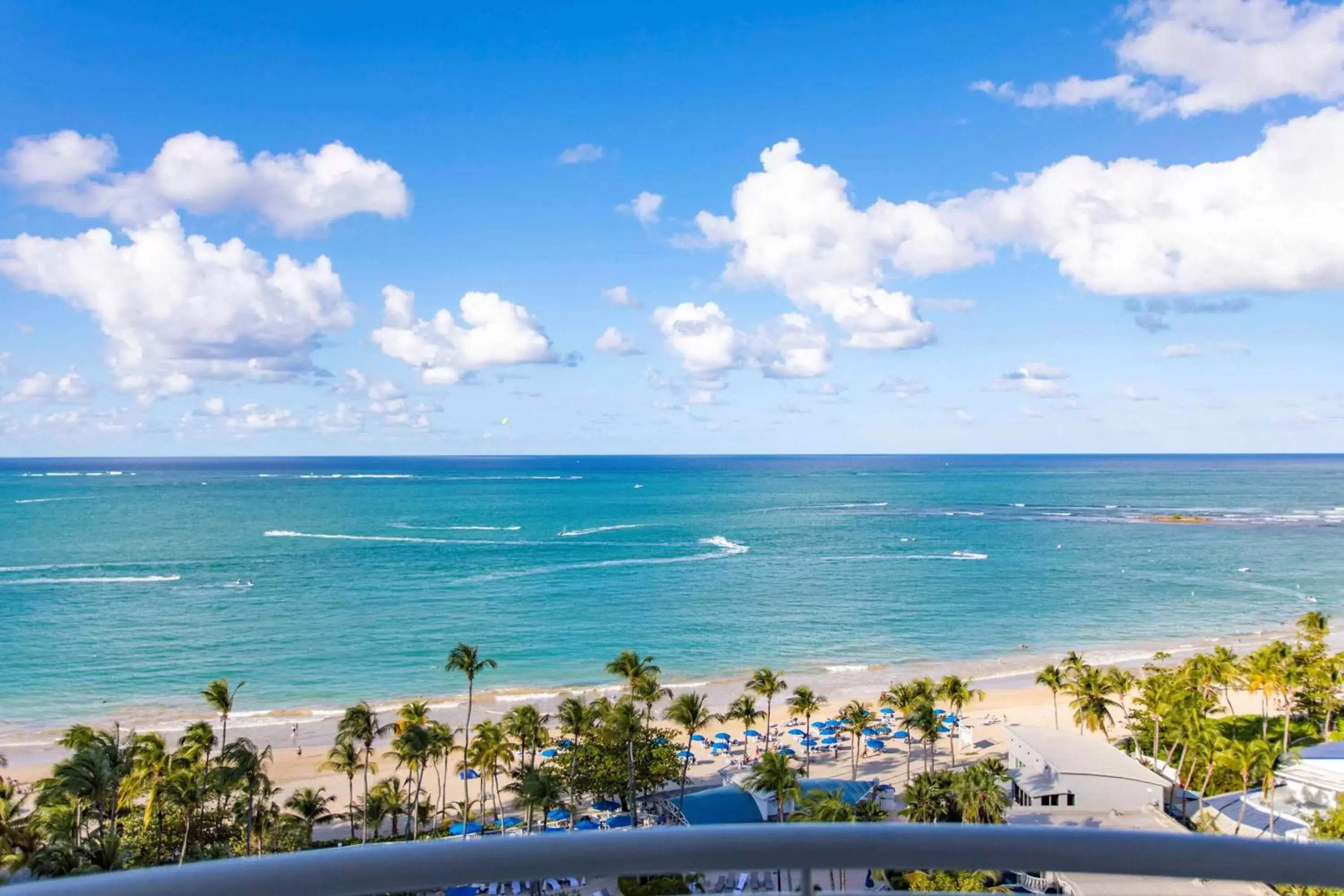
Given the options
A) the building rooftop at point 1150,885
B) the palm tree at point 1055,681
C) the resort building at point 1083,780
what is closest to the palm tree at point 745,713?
the resort building at point 1083,780

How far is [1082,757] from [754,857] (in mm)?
23724

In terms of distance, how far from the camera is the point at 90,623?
43062mm

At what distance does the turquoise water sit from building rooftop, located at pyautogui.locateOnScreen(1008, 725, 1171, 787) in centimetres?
1492

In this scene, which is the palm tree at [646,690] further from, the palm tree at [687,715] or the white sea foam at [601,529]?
the white sea foam at [601,529]

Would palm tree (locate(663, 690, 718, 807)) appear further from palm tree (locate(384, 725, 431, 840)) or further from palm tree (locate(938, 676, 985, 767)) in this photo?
palm tree (locate(938, 676, 985, 767))

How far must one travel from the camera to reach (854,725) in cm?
2516

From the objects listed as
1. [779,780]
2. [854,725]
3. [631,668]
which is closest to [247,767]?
[631,668]

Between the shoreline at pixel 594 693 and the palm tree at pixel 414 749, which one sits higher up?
the palm tree at pixel 414 749

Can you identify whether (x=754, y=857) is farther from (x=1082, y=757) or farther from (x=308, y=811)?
(x=1082, y=757)

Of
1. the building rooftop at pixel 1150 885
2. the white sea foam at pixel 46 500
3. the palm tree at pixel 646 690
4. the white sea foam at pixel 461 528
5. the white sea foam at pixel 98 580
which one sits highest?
the building rooftop at pixel 1150 885

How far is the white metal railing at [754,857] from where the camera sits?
1.29 m

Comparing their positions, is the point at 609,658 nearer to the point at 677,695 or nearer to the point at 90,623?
the point at 677,695

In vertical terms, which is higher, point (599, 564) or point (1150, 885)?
point (1150, 885)

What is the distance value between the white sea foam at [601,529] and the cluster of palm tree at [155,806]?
52.9 metres
